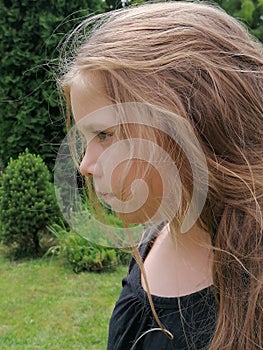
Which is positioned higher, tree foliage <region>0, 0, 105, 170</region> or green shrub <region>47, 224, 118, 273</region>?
tree foliage <region>0, 0, 105, 170</region>

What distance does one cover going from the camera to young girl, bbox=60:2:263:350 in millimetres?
871

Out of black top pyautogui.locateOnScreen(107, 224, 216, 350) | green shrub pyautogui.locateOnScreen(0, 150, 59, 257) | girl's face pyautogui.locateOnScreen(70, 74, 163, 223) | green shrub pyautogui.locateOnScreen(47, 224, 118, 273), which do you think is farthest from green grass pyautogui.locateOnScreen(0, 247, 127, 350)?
girl's face pyautogui.locateOnScreen(70, 74, 163, 223)

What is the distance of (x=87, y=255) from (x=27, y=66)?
2.27 meters

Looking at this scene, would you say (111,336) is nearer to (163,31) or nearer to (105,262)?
(163,31)

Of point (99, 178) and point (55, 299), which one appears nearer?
point (99, 178)

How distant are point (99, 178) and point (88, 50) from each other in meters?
0.21

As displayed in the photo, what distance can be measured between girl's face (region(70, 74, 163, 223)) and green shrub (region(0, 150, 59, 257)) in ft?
13.0

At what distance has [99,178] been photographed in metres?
0.94

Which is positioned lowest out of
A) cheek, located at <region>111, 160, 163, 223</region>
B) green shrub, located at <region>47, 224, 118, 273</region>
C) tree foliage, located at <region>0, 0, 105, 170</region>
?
green shrub, located at <region>47, 224, 118, 273</region>

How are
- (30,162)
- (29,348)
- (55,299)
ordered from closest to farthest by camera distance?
(29,348), (55,299), (30,162)

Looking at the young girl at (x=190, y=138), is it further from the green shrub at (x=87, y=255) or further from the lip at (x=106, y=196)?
the green shrub at (x=87, y=255)

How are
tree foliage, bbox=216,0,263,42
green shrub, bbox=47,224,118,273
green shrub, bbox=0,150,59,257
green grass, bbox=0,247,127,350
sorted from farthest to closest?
tree foliage, bbox=216,0,263,42
green shrub, bbox=0,150,59,257
green shrub, bbox=47,224,118,273
green grass, bbox=0,247,127,350

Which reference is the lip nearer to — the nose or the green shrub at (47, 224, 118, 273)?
the nose

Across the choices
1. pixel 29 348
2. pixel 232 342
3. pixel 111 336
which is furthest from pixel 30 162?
pixel 232 342
